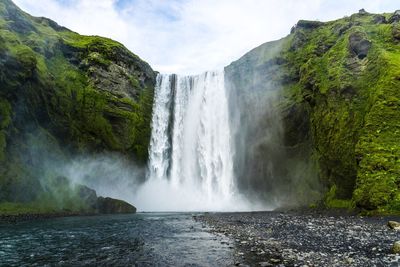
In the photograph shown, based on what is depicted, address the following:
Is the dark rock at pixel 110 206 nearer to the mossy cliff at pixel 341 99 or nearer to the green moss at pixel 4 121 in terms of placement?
the green moss at pixel 4 121

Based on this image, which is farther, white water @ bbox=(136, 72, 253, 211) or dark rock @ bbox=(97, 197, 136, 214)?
white water @ bbox=(136, 72, 253, 211)

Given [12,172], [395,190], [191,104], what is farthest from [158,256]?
[191,104]

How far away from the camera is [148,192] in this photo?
196 feet

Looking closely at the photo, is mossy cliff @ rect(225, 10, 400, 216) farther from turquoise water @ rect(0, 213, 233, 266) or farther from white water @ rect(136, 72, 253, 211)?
turquoise water @ rect(0, 213, 233, 266)

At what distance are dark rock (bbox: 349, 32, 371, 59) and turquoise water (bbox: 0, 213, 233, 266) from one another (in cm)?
3286

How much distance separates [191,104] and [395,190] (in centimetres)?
4365

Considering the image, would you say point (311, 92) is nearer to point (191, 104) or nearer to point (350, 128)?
point (350, 128)

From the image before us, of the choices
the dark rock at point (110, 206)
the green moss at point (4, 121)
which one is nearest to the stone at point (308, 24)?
the dark rock at point (110, 206)

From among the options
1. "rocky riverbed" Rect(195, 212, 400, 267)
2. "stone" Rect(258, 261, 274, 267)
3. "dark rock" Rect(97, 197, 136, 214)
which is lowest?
"stone" Rect(258, 261, 274, 267)

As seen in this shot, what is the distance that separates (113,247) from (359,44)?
4046 centimetres

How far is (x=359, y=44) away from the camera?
44844 millimetres

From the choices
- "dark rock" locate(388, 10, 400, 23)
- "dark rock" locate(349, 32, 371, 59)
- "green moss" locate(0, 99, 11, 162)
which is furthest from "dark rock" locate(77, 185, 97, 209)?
"dark rock" locate(388, 10, 400, 23)

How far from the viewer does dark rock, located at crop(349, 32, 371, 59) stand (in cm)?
4435

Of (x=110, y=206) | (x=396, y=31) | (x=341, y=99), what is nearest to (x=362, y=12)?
(x=396, y=31)
